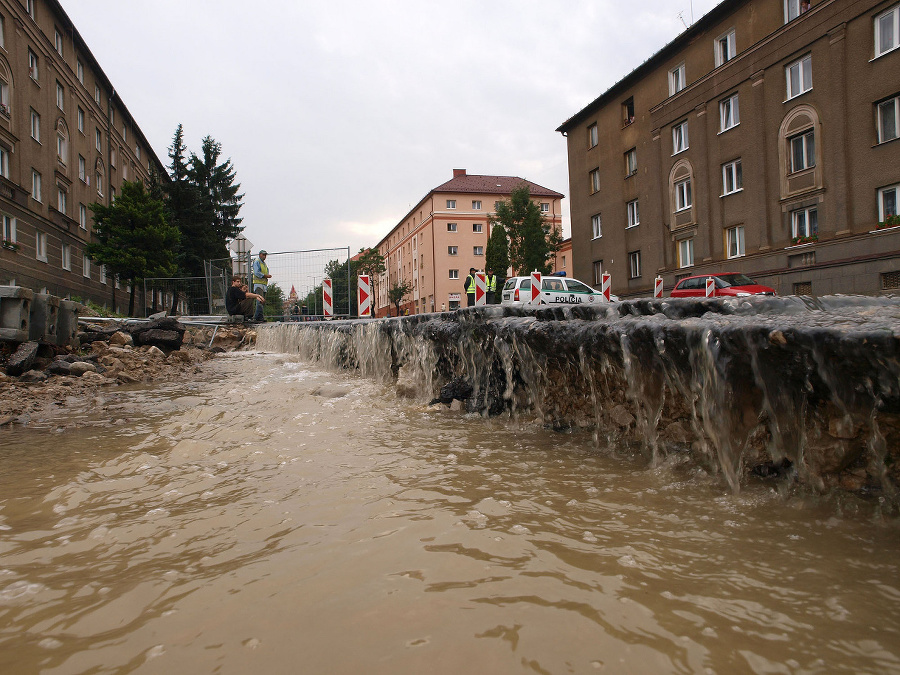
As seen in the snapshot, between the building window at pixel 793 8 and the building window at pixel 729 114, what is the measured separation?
2.66m

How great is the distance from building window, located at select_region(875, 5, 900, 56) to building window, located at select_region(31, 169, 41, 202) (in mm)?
29844

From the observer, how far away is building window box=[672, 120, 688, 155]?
842 inches

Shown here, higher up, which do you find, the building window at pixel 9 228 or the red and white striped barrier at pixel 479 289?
the building window at pixel 9 228

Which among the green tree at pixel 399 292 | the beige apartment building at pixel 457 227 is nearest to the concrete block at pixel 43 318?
the beige apartment building at pixel 457 227

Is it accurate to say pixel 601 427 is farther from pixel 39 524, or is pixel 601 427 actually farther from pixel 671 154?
pixel 671 154

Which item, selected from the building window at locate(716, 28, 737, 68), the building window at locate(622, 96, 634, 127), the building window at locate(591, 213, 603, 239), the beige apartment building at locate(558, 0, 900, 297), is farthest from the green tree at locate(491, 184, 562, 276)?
the building window at locate(716, 28, 737, 68)

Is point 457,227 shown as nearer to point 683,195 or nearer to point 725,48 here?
point 683,195

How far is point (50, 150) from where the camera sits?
74.2 feet

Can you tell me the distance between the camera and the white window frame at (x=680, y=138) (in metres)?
21.3

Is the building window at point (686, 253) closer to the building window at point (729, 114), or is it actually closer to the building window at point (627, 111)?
the building window at point (729, 114)

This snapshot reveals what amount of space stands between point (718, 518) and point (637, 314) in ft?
7.39

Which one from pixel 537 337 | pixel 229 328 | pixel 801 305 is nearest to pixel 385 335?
pixel 537 337

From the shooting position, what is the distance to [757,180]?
1772 centimetres

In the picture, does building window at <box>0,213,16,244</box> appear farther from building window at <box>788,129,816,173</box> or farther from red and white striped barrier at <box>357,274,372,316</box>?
building window at <box>788,129,816,173</box>
